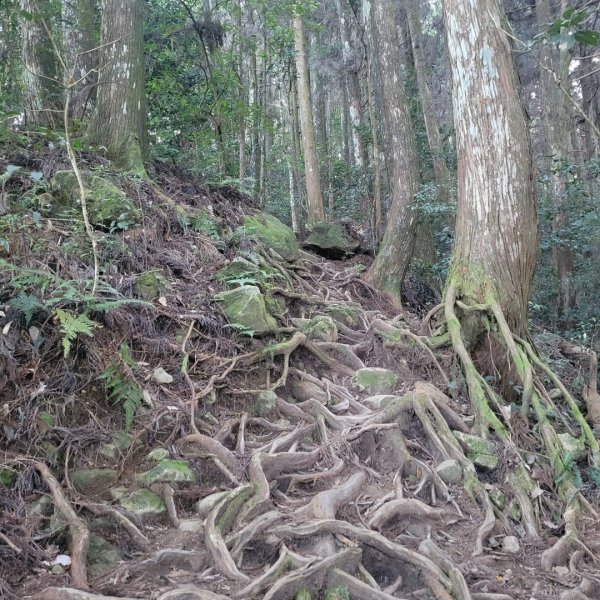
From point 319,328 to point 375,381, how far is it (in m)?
0.92

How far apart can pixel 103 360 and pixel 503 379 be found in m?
3.83

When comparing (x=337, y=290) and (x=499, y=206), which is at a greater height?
(x=499, y=206)

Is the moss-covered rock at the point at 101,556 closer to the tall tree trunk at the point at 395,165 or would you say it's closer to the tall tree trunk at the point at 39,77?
the tall tree trunk at the point at 395,165

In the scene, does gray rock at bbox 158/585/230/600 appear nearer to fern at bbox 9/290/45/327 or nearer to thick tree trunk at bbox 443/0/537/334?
fern at bbox 9/290/45/327

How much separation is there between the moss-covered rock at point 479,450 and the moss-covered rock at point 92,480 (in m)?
2.78

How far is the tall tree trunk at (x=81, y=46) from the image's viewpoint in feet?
27.6

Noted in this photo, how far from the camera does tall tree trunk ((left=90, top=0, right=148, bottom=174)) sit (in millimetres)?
7543

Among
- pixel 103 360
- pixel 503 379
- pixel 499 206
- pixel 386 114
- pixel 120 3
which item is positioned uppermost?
pixel 120 3

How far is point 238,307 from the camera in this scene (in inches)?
228

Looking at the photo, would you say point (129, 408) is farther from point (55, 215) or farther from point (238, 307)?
point (55, 215)

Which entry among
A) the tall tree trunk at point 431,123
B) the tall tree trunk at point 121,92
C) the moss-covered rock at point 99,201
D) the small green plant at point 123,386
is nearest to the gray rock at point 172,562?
the small green plant at point 123,386

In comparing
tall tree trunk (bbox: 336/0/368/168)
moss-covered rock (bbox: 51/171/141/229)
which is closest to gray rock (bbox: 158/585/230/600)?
moss-covered rock (bbox: 51/171/141/229)

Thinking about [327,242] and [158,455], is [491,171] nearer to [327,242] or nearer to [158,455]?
[327,242]

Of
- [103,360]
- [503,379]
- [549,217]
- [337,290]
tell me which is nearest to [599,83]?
[549,217]
